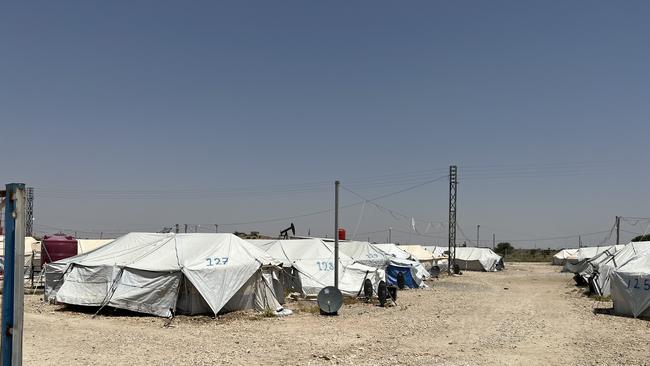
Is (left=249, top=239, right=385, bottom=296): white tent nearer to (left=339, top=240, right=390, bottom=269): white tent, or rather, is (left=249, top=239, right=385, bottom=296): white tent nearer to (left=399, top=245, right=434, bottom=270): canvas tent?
(left=339, top=240, right=390, bottom=269): white tent

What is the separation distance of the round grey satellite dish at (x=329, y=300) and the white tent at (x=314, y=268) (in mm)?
6323

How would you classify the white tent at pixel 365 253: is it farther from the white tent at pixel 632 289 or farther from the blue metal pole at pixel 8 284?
the blue metal pole at pixel 8 284

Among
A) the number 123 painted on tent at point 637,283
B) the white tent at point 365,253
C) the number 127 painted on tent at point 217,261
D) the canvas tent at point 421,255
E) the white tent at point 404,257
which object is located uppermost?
the number 127 painted on tent at point 217,261

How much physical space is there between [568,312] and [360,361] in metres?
14.2

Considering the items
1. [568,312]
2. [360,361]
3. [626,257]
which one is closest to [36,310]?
[360,361]

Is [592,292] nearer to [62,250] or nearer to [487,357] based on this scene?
[487,357]

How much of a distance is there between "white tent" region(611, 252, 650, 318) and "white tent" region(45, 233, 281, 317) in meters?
13.3

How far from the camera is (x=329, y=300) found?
22.3 metres

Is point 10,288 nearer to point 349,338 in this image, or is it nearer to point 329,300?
point 349,338

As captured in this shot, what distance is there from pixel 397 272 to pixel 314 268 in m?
9.77

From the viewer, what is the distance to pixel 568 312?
2438 centimetres

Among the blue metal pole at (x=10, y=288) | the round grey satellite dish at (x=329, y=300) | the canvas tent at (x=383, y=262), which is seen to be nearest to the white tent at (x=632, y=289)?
the round grey satellite dish at (x=329, y=300)

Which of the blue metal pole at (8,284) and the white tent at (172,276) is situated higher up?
the blue metal pole at (8,284)

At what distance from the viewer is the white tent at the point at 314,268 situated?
29148mm
